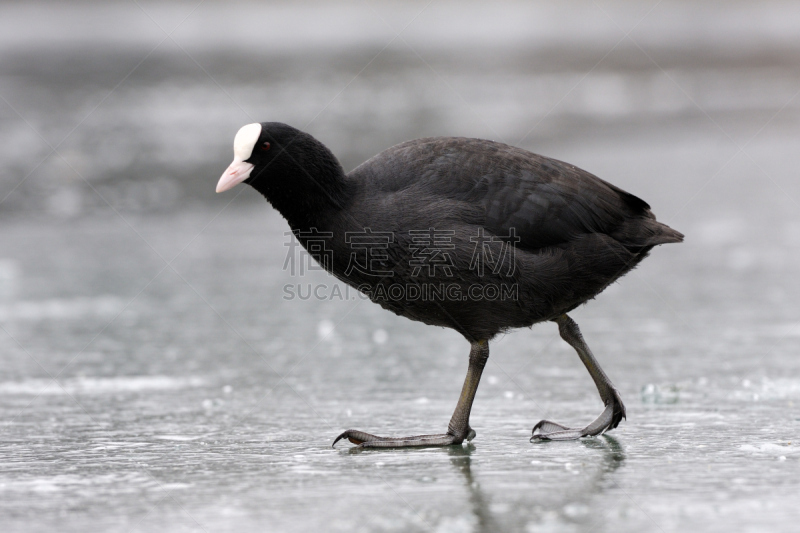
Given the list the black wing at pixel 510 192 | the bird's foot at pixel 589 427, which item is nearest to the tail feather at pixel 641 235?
the black wing at pixel 510 192

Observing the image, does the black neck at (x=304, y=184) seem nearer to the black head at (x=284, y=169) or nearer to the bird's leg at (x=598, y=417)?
the black head at (x=284, y=169)

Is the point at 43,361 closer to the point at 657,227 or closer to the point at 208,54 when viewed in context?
the point at 657,227

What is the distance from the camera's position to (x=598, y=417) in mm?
4652

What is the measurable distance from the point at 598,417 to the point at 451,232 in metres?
1.13

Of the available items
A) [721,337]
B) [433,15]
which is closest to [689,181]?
[721,337]

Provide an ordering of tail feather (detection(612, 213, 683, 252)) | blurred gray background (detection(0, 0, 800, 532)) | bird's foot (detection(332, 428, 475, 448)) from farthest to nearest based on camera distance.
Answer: tail feather (detection(612, 213, 683, 252)), bird's foot (detection(332, 428, 475, 448)), blurred gray background (detection(0, 0, 800, 532))

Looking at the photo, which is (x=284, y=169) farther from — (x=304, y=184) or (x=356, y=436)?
(x=356, y=436)

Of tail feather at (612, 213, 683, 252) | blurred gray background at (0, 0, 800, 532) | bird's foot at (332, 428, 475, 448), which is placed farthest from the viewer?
tail feather at (612, 213, 683, 252)

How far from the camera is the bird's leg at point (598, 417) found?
4.54 m

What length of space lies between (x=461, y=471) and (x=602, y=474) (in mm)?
543

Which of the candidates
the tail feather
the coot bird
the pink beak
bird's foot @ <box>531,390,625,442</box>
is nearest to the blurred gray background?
bird's foot @ <box>531,390,625,442</box>

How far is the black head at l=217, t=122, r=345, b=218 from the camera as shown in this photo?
4539mm

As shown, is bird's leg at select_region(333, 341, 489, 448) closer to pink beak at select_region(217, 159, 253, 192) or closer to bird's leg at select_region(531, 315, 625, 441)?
bird's leg at select_region(531, 315, 625, 441)

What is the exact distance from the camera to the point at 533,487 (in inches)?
141
